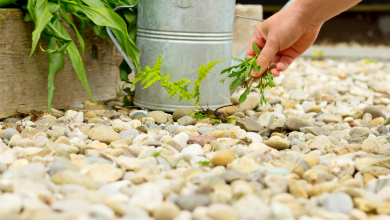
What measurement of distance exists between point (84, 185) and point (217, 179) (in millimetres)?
323

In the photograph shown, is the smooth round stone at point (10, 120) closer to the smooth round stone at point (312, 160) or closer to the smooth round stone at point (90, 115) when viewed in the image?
the smooth round stone at point (90, 115)

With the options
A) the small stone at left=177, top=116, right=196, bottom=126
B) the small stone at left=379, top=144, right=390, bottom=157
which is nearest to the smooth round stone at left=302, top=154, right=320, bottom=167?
the small stone at left=379, top=144, right=390, bottom=157

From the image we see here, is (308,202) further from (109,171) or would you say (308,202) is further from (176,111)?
(176,111)

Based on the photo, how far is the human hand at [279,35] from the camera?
4.79ft

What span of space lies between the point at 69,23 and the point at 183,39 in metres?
0.49

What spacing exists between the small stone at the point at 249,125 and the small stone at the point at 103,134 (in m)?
0.49

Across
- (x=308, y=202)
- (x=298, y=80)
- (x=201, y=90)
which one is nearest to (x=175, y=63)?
(x=201, y=90)

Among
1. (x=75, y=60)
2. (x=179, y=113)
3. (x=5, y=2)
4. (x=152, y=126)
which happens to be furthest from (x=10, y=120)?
(x=179, y=113)

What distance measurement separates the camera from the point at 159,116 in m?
1.66

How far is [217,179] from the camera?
3.10 feet

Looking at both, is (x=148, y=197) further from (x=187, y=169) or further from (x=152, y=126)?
(x=152, y=126)

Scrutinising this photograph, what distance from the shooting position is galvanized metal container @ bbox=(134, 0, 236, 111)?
169 cm

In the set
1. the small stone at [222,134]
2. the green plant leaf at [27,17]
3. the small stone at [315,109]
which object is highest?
the green plant leaf at [27,17]

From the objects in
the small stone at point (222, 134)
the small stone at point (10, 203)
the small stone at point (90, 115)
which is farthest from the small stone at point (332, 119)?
the small stone at point (10, 203)
